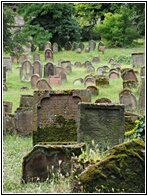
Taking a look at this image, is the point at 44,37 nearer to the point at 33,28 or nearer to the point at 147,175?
the point at 33,28

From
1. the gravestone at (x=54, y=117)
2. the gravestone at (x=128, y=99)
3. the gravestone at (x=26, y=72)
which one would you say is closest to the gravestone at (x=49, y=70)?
the gravestone at (x=26, y=72)

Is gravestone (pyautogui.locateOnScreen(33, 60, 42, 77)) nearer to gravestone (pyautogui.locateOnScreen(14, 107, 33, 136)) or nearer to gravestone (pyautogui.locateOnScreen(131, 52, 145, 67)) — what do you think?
gravestone (pyautogui.locateOnScreen(131, 52, 145, 67))

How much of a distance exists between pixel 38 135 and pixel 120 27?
31.5 metres

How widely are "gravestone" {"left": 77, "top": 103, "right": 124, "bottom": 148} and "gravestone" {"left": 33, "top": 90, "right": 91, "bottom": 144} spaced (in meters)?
2.20

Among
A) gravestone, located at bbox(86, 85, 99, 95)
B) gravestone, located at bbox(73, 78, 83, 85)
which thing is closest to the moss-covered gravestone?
gravestone, located at bbox(86, 85, 99, 95)

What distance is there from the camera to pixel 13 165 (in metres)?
9.03

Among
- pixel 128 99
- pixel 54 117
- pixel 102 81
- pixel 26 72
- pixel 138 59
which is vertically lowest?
pixel 54 117

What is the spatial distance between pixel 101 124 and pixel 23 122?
5.33 meters

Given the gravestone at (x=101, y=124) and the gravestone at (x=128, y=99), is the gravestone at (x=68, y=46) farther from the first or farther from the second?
the gravestone at (x=101, y=124)

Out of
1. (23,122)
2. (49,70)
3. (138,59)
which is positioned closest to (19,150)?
(23,122)

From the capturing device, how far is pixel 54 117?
37.5 feet

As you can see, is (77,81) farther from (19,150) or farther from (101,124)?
(101,124)

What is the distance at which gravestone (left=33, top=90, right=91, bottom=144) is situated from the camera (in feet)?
36.9

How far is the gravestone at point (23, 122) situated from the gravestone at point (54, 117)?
8.79 feet
